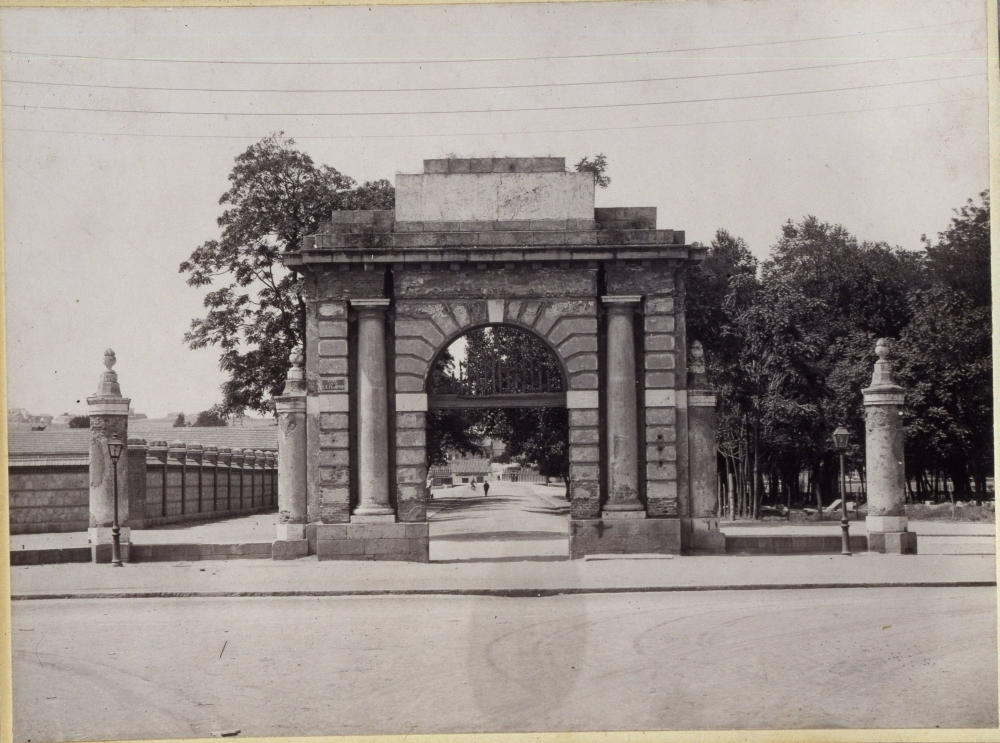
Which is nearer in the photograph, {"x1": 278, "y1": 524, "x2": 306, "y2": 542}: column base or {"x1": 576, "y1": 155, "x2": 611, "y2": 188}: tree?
{"x1": 278, "y1": 524, "x2": 306, "y2": 542}: column base

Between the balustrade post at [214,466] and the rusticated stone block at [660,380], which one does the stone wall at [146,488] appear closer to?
the balustrade post at [214,466]

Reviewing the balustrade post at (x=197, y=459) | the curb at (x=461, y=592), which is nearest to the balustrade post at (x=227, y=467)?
the balustrade post at (x=197, y=459)

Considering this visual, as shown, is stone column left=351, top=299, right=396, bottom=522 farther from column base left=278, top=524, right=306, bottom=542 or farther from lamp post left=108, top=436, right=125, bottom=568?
lamp post left=108, top=436, right=125, bottom=568

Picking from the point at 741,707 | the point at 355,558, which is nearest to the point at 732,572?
the point at 355,558

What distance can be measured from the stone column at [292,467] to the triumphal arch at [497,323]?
73 mm

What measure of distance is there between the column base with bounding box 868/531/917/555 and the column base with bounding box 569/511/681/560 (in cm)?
407

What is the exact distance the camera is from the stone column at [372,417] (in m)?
19.6

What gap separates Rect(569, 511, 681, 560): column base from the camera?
19562mm

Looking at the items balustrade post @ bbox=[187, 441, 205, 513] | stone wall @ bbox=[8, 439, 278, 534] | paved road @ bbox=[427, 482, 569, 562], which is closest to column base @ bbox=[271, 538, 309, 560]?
paved road @ bbox=[427, 482, 569, 562]

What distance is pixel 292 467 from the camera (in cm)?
2022

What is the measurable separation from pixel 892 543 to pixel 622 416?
587 cm

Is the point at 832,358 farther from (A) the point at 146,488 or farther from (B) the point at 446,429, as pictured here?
(A) the point at 146,488

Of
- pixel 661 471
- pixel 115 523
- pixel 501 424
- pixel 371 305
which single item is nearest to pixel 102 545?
pixel 115 523

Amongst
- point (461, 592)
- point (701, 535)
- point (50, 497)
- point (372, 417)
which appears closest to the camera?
point (461, 592)
